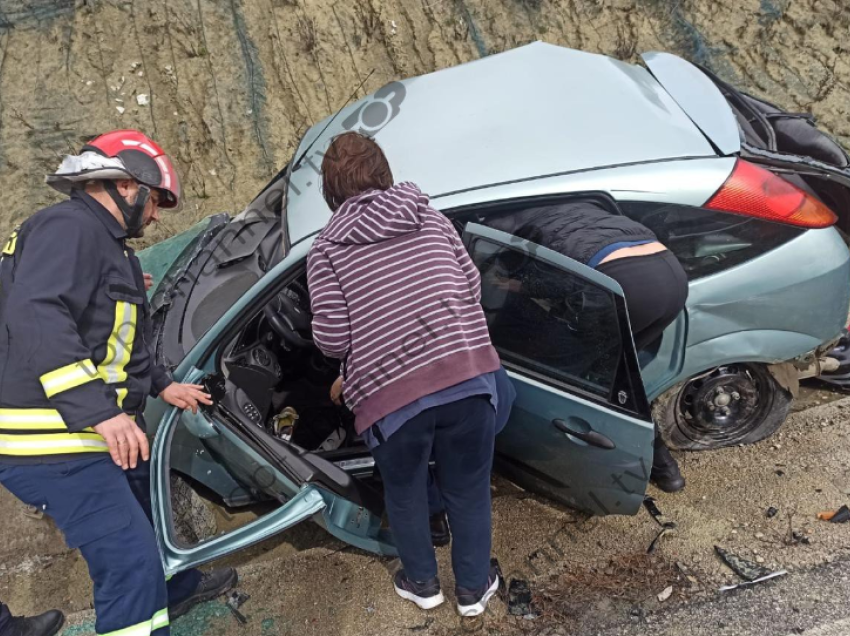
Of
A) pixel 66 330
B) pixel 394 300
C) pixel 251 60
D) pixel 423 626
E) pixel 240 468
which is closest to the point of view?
pixel 66 330

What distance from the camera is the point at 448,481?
2.50 meters

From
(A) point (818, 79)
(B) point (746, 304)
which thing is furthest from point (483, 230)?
(A) point (818, 79)

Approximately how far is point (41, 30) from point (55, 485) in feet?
18.2

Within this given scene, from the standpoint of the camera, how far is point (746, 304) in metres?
2.86

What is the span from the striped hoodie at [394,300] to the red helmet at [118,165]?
23.4 inches

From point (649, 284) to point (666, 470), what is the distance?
124cm

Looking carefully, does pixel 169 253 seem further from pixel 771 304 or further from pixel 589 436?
pixel 771 304

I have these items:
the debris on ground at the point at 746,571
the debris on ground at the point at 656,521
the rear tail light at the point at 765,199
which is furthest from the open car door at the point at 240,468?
the rear tail light at the point at 765,199

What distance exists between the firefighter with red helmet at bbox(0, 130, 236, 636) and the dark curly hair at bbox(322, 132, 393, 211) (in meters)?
0.58

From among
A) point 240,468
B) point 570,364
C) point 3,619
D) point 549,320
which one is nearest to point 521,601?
point 570,364

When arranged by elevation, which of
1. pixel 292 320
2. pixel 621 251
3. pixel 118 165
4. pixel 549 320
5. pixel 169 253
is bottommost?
pixel 292 320

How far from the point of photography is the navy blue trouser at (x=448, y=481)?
231 centimetres

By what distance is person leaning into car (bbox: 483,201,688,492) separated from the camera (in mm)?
2457

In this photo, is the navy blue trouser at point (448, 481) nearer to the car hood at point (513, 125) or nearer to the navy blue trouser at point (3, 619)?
the car hood at point (513, 125)
